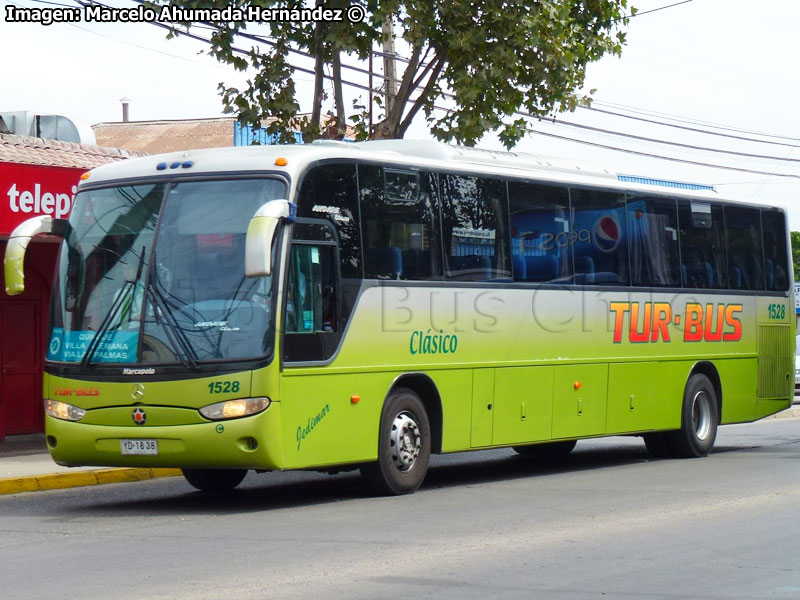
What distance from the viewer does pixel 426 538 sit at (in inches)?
403

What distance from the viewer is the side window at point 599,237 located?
16031 mm

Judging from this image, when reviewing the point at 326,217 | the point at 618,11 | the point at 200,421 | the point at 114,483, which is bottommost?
the point at 114,483

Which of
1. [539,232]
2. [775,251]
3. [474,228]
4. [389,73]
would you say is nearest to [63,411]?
[474,228]

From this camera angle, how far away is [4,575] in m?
8.81

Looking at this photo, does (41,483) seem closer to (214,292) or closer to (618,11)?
(214,292)

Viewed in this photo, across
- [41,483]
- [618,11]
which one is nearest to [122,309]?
[41,483]

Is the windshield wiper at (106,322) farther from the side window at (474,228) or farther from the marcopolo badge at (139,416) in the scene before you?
the side window at (474,228)

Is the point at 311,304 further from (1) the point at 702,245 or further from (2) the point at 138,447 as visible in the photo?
(1) the point at 702,245

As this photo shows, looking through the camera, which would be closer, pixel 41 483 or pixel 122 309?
pixel 122 309

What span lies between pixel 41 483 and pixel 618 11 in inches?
447

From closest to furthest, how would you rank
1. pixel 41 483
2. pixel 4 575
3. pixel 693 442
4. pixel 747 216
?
pixel 4 575 → pixel 41 483 → pixel 693 442 → pixel 747 216

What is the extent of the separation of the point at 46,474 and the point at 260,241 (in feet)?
18.3

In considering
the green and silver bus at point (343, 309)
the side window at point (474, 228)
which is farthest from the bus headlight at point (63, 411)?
the side window at point (474, 228)

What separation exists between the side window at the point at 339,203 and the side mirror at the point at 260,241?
98 cm
